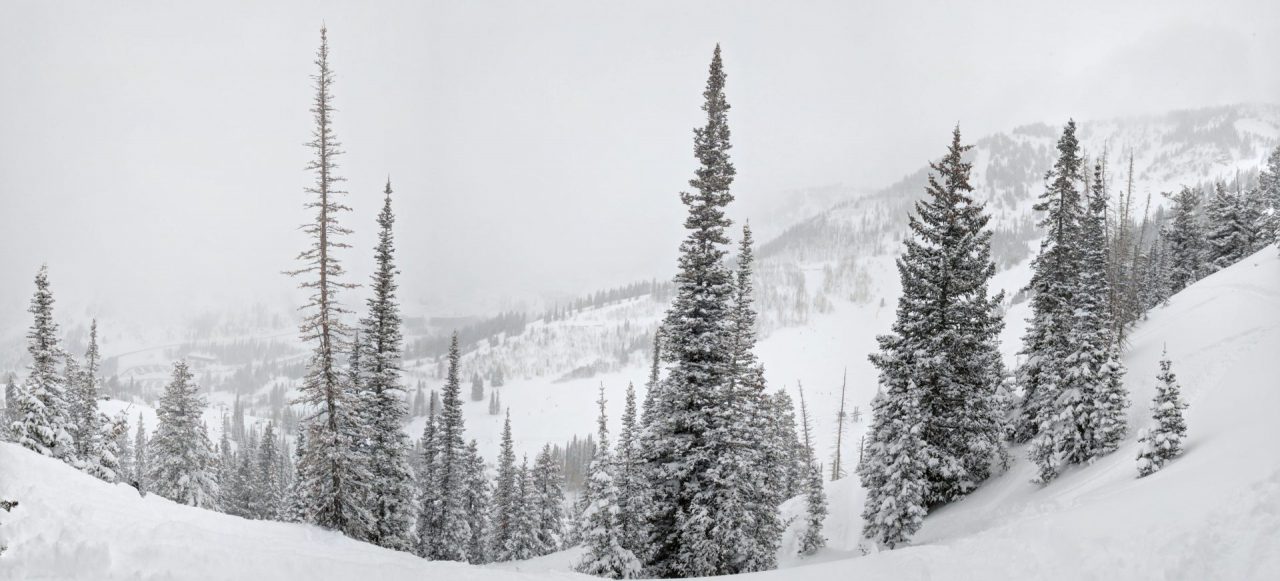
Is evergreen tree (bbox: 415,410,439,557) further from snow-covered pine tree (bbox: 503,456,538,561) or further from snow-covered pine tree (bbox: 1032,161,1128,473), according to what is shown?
snow-covered pine tree (bbox: 1032,161,1128,473)

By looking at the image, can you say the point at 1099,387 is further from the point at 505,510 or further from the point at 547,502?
the point at 547,502

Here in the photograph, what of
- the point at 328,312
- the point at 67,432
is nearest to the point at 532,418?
the point at 67,432

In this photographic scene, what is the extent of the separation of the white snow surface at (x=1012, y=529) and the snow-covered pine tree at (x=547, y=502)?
3435 centimetres

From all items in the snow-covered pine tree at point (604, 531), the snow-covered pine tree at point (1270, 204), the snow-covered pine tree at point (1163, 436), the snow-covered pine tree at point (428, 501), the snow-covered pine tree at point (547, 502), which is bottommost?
the snow-covered pine tree at point (547, 502)

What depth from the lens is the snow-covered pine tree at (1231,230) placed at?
4841 cm

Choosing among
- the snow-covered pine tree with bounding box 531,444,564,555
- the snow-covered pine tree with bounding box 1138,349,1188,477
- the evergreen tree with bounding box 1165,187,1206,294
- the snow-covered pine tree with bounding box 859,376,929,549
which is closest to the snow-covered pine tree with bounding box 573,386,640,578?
the snow-covered pine tree with bounding box 859,376,929,549

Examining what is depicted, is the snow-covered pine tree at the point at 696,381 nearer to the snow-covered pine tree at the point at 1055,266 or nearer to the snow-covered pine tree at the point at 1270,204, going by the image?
the snow-covered pine tree at the point at 1055,266

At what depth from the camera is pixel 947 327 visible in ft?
71.5

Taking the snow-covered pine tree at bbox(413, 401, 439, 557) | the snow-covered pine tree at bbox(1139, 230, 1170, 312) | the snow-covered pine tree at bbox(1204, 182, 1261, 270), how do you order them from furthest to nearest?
the snow-covered pine tree at bbox(1139, 230, 1170, 312), the snow-covered pine tree at bbox(1204, 182, 1261, 270), the snow-covered pine tree at bbox(413, 401, 439, 557)

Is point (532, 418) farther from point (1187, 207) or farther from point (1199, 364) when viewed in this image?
point (1199, 364)

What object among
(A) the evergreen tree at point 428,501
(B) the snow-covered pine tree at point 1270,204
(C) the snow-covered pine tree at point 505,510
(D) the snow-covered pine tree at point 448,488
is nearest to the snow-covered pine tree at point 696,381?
(D) the snow-covered pine tree at point 448,488

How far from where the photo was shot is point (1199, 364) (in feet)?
78.6

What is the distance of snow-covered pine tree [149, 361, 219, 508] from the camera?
122ft

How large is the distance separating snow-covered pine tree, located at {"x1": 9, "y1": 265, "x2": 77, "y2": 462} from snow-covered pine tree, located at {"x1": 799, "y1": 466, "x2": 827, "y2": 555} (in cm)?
4034
